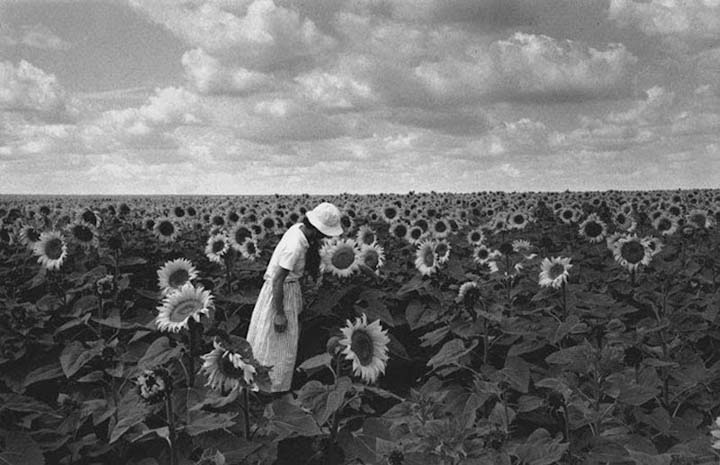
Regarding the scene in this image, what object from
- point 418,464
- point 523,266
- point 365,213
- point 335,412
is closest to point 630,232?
point 523,266

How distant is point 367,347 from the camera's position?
5078 millimetres

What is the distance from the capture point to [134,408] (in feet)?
15.0

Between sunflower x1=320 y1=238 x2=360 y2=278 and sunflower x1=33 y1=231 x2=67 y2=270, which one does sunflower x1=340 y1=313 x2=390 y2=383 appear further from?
sunflower x1=33 y1=231 x2=67 y2=270

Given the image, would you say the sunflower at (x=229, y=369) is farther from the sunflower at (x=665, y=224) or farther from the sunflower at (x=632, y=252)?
the sunflower at (x=665, y=224)

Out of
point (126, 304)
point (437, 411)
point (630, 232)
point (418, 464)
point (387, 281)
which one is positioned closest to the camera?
point (418, 464)

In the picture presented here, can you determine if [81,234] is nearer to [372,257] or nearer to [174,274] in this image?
[174,274]

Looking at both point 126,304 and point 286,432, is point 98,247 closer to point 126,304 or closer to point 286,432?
point 126,304

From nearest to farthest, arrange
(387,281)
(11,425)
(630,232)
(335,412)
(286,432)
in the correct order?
(286,432) → (335,412) → (11,425) → (387,281) → (630,232)

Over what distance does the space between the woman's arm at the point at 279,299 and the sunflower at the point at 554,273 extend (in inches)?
101

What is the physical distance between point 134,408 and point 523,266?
16.7ft

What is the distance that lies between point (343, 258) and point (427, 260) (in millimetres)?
1008

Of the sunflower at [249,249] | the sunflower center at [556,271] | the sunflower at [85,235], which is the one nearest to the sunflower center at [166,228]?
the sunflower at [85,235]

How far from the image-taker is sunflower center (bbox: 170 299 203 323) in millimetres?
5082

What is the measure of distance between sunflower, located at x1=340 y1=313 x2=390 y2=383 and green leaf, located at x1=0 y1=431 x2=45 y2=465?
2075 mm
